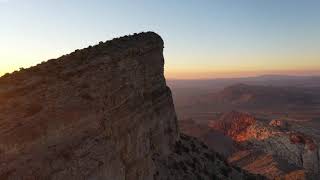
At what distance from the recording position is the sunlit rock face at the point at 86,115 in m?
19.4

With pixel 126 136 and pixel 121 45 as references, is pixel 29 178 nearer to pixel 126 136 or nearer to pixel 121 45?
pixel 126 136

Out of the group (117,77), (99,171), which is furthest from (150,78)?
(99,171)

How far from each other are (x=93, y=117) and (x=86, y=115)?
51 centimetres

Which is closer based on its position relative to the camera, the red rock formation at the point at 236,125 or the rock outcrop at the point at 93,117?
the rock outcrop at the point at 93,117

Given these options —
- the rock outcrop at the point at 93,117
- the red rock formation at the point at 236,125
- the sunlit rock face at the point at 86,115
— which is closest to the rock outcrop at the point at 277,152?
the red rock formation at the point at 236,125

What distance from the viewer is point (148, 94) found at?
31.5m

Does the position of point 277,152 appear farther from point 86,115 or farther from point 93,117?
point 86,115

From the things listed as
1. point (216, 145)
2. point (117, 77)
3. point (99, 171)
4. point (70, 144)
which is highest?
point (117, 77)

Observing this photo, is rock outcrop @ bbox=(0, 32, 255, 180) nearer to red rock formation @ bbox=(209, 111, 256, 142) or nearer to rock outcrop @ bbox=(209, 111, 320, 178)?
rock outcrop @ bbox=(209, 111, 320, 178)

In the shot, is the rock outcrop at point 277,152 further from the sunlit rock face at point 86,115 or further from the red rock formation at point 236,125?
the sunlit rock face at point 86,115

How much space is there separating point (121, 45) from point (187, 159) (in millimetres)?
11060

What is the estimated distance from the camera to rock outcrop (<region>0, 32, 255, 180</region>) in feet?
64.0

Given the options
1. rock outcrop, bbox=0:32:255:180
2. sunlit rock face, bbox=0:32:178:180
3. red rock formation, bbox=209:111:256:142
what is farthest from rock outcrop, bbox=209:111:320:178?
sunlit rock face, bbox=0:32:178:180

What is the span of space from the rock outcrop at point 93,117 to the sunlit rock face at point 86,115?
38mm
